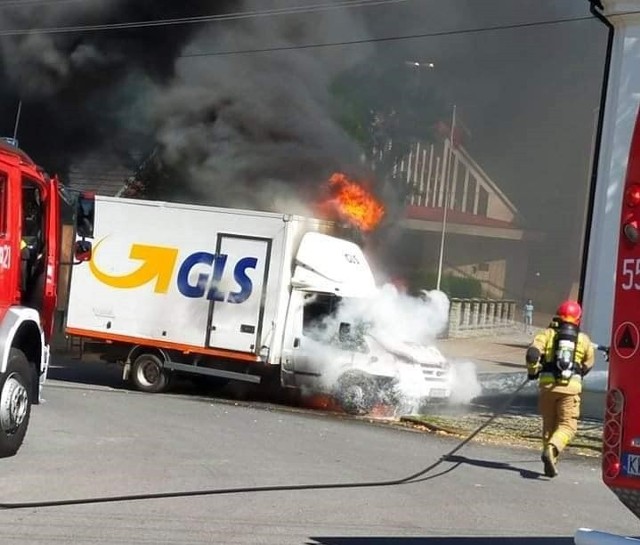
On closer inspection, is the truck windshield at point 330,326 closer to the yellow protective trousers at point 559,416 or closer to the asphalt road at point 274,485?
the asphalt road at point 274,485

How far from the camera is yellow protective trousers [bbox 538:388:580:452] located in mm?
8227

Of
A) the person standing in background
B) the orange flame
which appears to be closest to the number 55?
the orange flame

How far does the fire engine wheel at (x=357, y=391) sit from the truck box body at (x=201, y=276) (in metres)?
1.01

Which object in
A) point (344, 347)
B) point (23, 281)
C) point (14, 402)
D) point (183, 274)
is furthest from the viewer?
point (183, 274)

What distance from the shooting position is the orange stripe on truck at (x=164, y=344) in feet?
43.9

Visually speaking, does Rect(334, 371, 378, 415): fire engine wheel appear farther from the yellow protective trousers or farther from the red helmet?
the red helmet

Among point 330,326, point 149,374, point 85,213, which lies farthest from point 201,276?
point 85,213

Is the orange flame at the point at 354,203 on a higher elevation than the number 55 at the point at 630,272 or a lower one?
higher

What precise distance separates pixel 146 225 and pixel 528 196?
1323 cm

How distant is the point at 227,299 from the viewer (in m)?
13.5

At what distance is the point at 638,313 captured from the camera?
431cm

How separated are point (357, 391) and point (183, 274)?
295 centimetres

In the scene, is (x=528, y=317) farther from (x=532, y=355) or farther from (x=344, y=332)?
(x=532, y=355)

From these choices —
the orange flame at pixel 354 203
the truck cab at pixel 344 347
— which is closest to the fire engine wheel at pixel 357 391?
the truck cab at pixel 344 347
